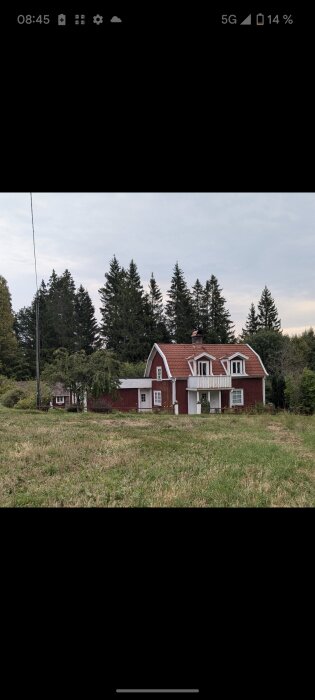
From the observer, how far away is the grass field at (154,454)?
192 centimetres

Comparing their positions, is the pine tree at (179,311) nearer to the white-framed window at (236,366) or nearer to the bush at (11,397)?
the white-framed window at (236,366)

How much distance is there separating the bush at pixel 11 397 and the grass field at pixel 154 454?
0.08 metres

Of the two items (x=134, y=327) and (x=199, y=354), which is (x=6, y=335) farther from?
(x=199, y=354)

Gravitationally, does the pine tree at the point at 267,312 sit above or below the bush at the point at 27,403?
above

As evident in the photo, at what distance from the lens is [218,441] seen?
2188 millimetres

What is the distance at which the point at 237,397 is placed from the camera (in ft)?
6.88
